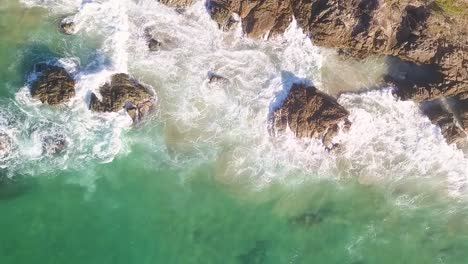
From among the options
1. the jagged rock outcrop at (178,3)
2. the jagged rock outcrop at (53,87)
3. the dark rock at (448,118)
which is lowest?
the jagged rock outcrop at (53,87)

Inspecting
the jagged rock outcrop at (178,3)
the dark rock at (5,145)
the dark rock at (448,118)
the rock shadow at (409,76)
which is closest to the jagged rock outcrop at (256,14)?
the jagged rock outcrop at (178,3)

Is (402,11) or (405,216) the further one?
(405,216)

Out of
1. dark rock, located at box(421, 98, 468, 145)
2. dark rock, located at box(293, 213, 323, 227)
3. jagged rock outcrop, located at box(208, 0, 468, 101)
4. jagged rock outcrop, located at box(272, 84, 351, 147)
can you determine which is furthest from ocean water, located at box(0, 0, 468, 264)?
jagged rock outcrop, located at box(208, 0, 468, 101)

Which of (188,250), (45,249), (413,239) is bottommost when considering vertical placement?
(45,249)

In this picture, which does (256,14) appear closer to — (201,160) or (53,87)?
(201,160)

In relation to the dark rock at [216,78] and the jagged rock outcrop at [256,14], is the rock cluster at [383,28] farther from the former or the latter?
the dark rock at [216,78]

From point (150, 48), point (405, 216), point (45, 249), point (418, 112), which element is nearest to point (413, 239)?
point (405, 216)

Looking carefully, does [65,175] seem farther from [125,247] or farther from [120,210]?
[125,247]

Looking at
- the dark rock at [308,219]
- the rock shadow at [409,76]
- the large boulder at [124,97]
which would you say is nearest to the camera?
the large boulder at [124,97]
